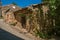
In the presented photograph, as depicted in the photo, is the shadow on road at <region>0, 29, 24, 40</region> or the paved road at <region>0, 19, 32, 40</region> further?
the paved road at <region>0, 19, 32, 40</region>

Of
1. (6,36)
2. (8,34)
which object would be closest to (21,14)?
(8,34)

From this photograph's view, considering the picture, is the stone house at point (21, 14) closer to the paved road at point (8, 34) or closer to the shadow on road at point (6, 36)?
the paved road at point (8, 34)

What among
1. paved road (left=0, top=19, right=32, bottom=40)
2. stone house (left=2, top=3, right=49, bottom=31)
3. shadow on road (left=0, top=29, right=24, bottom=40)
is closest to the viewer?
shadow on road (left=0, top=29, right=24, bottom=40)

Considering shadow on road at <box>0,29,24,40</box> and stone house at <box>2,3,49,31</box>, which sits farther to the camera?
stone house at <box>2,3,49,31</box>

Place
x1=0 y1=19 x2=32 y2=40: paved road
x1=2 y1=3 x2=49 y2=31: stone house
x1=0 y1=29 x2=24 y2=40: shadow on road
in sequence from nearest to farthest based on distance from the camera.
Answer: x1=0 y1=29 x2=24 y2=40: shadow on road → x1=0 y1=19 x2=32 y2=40: paved road → x1=2 y1=3 x2=49 y2=31: stone house

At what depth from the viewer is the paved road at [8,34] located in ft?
41.0

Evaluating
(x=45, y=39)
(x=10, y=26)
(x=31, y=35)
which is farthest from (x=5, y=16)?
(x=45, y=39)

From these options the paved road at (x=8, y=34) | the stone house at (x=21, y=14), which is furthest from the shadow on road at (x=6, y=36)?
the stone house at (x=21, y=14)

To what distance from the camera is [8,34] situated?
43.9 feet

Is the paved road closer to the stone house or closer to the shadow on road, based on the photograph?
the shadow on road

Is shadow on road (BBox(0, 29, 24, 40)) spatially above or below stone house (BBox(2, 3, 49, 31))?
below

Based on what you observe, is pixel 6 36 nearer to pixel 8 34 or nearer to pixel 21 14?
pixel 8 34

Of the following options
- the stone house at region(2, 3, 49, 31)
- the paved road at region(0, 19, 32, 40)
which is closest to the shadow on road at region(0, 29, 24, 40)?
the paved road at region(0, 19, 32, 40)

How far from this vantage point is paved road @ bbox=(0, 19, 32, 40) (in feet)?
41.0
